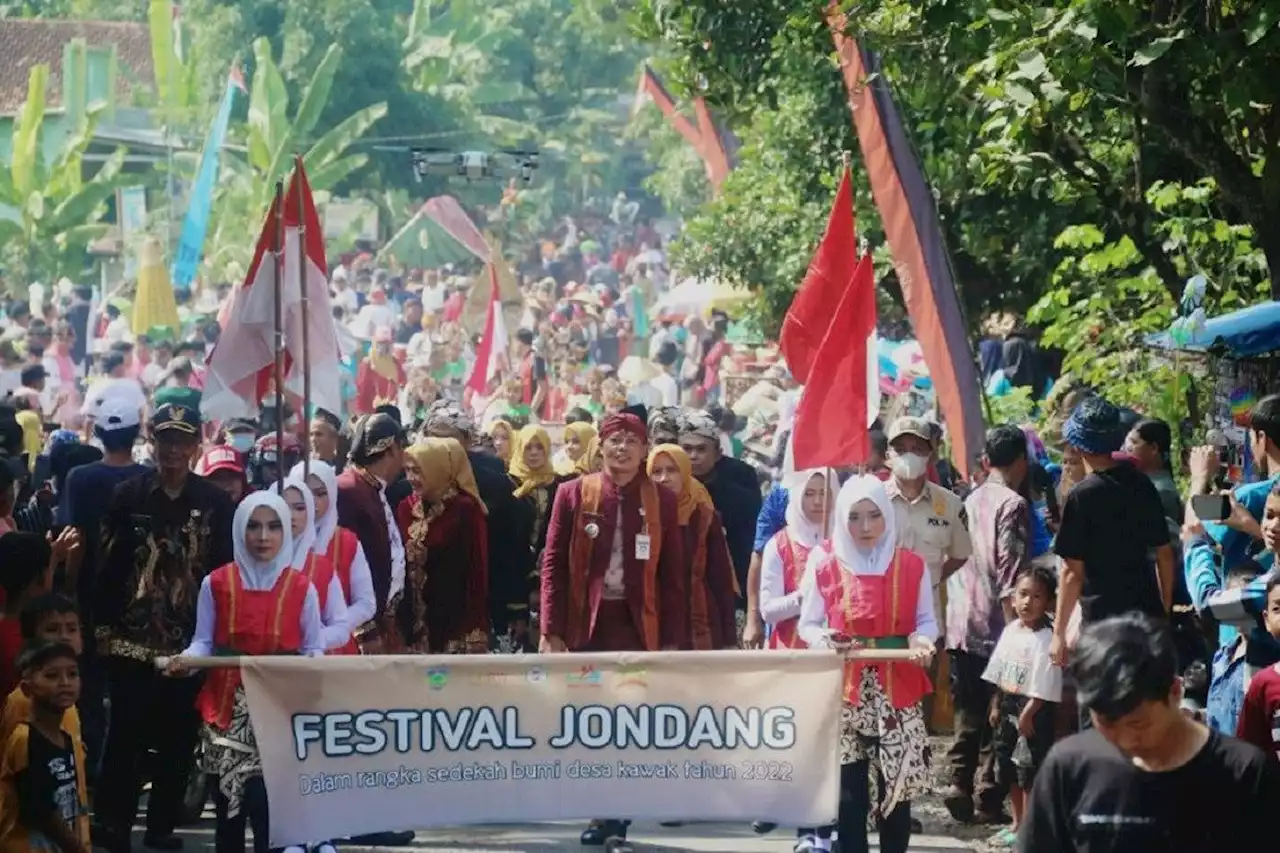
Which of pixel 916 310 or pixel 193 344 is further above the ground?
pixel 193 344

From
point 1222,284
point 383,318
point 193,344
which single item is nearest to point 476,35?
point 383,318

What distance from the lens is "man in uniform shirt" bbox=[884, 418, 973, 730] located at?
37.9 ft

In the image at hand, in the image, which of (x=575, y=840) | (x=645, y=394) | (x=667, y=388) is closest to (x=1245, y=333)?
(x=575, y=840)

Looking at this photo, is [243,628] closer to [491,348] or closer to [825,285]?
[825,285]

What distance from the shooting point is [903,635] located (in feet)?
31.3

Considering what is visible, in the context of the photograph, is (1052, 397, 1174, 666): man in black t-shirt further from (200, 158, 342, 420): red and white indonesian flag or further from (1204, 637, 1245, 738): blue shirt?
(200, 158, 342, 420): red and white indonesian flag

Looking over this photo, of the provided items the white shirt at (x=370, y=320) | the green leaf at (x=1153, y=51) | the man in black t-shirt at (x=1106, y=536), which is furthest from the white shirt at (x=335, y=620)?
the white shirt at (x=370, y=320)

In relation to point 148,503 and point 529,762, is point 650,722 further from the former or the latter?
point 148,503

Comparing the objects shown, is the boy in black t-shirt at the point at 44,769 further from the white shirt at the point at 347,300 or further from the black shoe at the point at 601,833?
the white shirt at the point at 347,300

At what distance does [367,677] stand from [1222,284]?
23.9ft

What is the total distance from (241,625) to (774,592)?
215 cm

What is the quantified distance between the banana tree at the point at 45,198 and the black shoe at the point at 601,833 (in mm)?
36845

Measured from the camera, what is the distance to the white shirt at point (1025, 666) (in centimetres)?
1034

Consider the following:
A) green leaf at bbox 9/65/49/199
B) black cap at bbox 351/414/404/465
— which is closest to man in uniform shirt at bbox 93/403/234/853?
black cap at bbox 351/414/404/465
